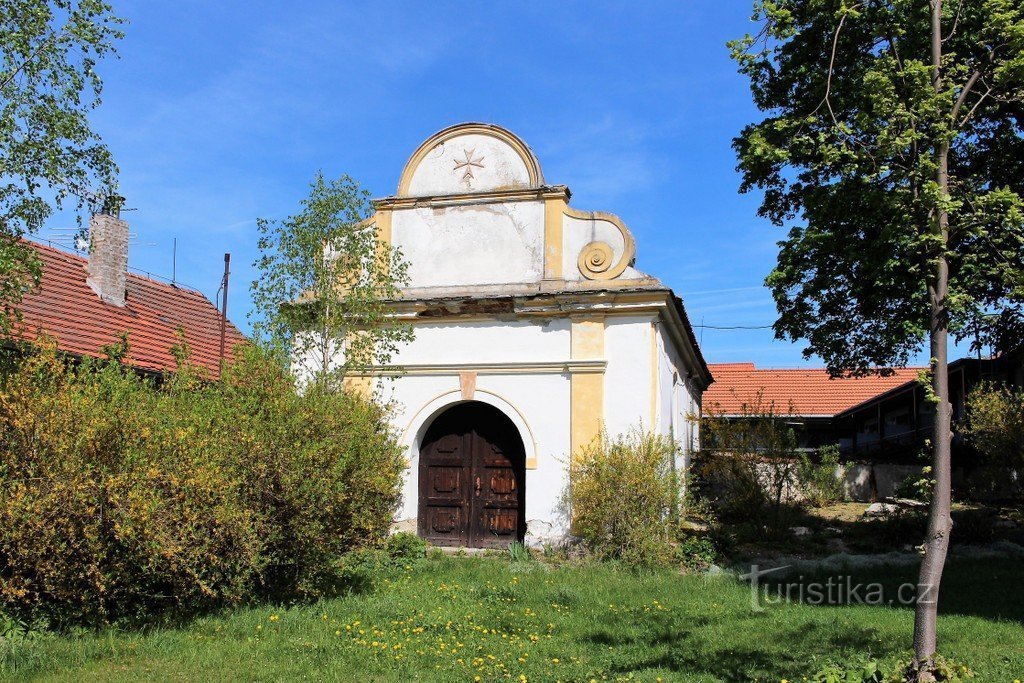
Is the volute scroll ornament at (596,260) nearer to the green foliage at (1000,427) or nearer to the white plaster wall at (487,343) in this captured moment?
the white plaster wall at (487,343)

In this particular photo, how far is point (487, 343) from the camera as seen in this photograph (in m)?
13.4

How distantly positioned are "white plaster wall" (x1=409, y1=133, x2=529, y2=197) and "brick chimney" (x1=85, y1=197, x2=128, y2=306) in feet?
24.3

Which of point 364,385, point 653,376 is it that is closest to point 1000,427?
point 653,376

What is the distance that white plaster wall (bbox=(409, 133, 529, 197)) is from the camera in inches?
538

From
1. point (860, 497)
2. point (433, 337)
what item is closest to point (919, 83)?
point (433, 337)

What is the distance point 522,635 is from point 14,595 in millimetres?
4441

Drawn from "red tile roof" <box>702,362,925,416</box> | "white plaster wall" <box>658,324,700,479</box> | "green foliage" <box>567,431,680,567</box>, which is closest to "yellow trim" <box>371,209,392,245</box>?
"white plaster wall" <box>658,324,700,479</box>

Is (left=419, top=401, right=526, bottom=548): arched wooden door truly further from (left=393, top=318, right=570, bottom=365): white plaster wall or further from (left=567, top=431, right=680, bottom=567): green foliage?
(left=567, top=431, right=680, bottom=567): green foliage

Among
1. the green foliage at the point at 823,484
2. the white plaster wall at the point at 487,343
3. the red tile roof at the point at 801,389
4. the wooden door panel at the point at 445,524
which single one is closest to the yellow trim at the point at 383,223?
the white plaster wall at the point at 487,343

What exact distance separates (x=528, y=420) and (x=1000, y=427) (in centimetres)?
755

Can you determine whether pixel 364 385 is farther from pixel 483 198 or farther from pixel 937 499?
pixel 937 499

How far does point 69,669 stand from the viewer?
22.3 feet

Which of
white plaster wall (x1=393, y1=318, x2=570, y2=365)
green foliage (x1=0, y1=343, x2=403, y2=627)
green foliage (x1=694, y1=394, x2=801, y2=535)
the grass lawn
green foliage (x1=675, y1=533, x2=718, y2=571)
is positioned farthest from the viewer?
green foliage (x1=694, y1=394, x2=801, y2=535)

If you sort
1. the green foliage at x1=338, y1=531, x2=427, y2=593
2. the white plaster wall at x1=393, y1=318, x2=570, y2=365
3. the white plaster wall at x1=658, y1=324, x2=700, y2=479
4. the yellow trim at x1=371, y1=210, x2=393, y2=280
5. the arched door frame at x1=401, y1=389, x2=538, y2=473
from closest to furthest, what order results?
the green foliage at x1=338, y1=531, x2=427, y2=593 → the arched door frame at x1=401, y1=389, x2=538, y2=473 → the white plaster wall at x1=393, y1=318, x2=570, y2=365 → the white plaster wall at x1=658, y1=324, x2=700, y2=479 → the yellow trim at x1=371, y1=210, x2=393, y2=280
